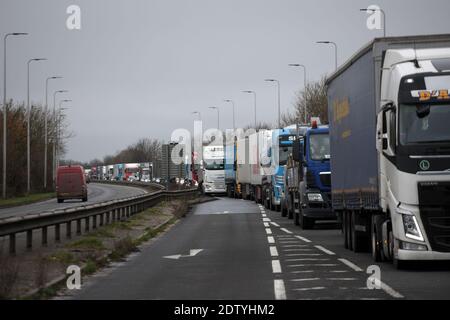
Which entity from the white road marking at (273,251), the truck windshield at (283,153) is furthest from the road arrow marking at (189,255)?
the truck windshield at (283,153)

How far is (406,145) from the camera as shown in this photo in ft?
55.3

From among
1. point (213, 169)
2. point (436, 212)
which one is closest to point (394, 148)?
point (436, 212)

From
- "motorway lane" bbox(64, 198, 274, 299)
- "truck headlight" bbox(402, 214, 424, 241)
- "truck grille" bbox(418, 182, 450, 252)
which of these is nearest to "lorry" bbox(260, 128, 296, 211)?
"motorway lane" bbox(64, 198, 274, 299)

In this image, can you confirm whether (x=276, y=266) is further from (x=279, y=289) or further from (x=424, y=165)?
(x=279, y=289)

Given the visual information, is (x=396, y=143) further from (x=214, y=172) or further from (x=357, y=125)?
(x=214, y=172)

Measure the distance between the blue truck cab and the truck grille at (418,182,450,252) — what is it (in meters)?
15.3

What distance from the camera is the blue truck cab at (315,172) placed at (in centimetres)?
3209

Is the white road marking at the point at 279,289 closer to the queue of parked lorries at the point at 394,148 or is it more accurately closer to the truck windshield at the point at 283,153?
the queue of parked lorries at the point at 394,148

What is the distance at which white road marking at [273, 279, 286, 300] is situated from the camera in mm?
13334

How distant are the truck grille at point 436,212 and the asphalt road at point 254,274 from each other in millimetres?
541

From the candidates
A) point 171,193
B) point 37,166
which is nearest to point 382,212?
point 171,193

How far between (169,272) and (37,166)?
7784cm

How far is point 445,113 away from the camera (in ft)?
55.1
